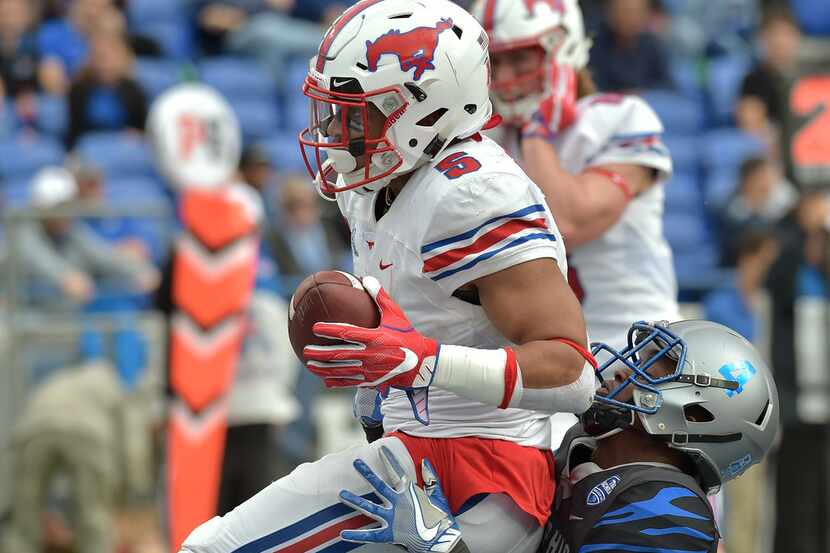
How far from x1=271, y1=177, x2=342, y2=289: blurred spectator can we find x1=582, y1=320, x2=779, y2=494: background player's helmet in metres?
4.92

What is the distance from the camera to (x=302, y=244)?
26.2ft

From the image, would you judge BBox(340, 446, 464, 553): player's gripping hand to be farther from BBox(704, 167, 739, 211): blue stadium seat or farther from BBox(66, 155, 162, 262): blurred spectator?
BBox(704, 167, 739, 211): blue stadium seat

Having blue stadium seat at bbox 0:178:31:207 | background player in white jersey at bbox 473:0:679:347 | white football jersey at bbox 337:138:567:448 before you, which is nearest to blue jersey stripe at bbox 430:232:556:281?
white football jersey at bbox 337:138:567:448

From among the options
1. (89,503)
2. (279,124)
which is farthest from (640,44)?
(89,503)

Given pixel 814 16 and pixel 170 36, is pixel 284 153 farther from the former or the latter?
pixel 814 16

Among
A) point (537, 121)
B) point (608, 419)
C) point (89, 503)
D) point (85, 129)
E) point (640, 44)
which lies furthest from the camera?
point (640, 44)

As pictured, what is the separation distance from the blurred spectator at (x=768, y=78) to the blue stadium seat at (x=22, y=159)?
182 inches

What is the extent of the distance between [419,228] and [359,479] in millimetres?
496

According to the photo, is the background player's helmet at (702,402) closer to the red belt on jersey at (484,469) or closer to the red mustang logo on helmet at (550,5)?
the red belt on jersey at (484,469)

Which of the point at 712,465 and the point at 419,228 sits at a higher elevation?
the point at 419,228

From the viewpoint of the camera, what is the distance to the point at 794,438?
6898mm

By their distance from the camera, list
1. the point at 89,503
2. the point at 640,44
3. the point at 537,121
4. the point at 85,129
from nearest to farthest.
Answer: the point at 537,121
the point at 89,503
the point at 85,129
the point at 640,44

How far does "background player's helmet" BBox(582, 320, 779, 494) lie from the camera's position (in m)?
2.88

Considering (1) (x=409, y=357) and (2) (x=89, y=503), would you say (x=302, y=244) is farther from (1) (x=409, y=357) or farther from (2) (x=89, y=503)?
(1) (x=409, y=357)
